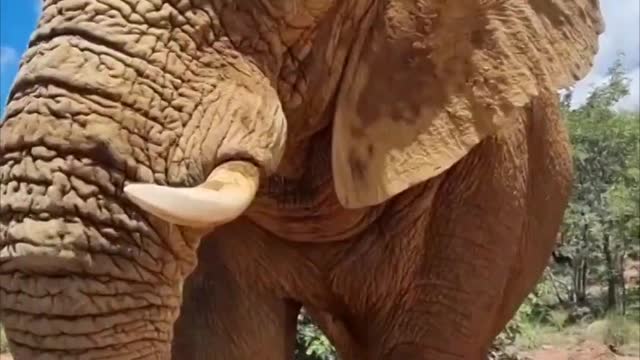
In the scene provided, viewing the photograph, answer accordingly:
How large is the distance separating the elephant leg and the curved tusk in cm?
127

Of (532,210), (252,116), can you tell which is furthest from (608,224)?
(252,116)

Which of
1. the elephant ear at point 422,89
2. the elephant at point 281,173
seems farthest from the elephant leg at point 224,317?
the elephant ear at point 422,89

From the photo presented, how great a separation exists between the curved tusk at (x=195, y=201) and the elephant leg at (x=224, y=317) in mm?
1266

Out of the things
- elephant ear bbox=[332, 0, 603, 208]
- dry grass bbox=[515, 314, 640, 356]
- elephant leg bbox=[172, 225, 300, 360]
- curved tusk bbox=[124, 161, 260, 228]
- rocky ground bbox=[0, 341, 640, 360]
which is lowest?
dry grass bbox=[515, 314, 640, 356]

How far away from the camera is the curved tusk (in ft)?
7.18

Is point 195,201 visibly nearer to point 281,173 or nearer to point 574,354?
point 281,173

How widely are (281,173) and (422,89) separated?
416 mm

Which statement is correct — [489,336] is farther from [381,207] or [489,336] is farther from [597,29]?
[597,29]

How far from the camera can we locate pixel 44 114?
2.29m

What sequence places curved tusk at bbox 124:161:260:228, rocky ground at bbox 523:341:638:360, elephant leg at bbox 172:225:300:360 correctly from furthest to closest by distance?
rocky ground at bbox 523:341:638:360
elephant leg at bbox 172:225:300:360
curved tusk at bbox 124:161:260:228

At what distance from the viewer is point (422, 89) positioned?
3.10 m

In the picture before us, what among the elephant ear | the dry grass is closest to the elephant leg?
the elephant ear

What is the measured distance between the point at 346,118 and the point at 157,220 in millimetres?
827

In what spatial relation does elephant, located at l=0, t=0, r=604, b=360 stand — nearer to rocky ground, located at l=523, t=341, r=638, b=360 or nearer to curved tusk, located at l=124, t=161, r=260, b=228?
curved tusk, located at l=124, t=161, r=260, b=228
